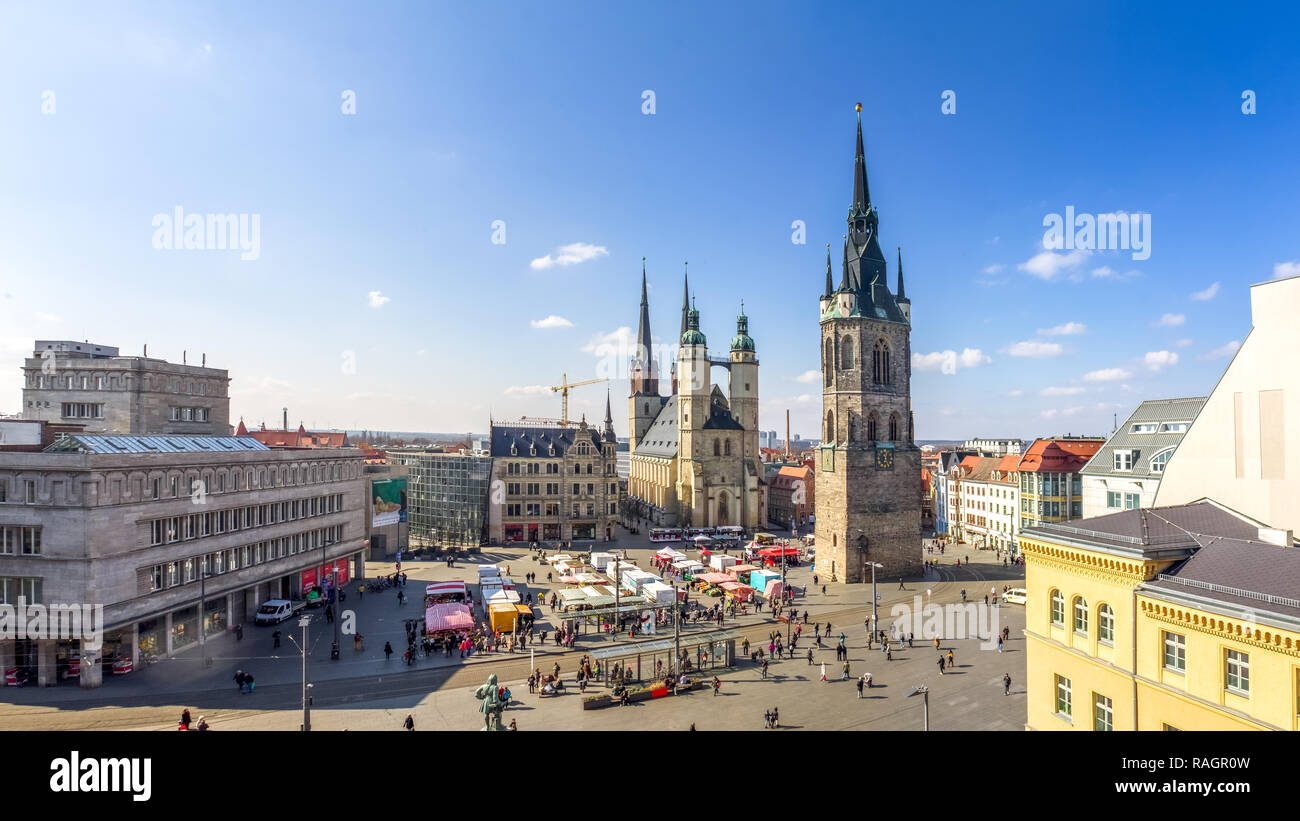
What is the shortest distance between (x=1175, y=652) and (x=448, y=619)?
33.6 metres

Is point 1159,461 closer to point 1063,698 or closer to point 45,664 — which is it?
point 1063,698

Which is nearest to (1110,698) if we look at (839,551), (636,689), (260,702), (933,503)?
(636,689)

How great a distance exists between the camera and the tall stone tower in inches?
2366

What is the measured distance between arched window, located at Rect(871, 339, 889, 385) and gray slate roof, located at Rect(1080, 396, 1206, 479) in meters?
18.0

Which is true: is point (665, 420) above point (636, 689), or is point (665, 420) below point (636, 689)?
above

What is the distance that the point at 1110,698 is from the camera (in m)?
20.4

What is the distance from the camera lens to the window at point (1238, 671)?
16500 millimetres

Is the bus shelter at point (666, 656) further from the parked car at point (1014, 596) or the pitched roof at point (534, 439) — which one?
the pitched roof at point (534, 439)

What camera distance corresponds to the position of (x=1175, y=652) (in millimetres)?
18516

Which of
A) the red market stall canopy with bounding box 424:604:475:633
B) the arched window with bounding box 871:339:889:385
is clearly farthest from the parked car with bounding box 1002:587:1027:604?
the red market stall canopy with bounding box 424:604:475:633

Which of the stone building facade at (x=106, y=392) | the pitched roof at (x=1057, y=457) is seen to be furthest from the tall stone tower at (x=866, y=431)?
the stone building facade at (x=106, y=392)

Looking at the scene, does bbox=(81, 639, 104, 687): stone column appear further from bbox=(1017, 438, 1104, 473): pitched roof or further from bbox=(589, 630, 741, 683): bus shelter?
bbox=(1017, 438, 1104, 473): pitched roof
